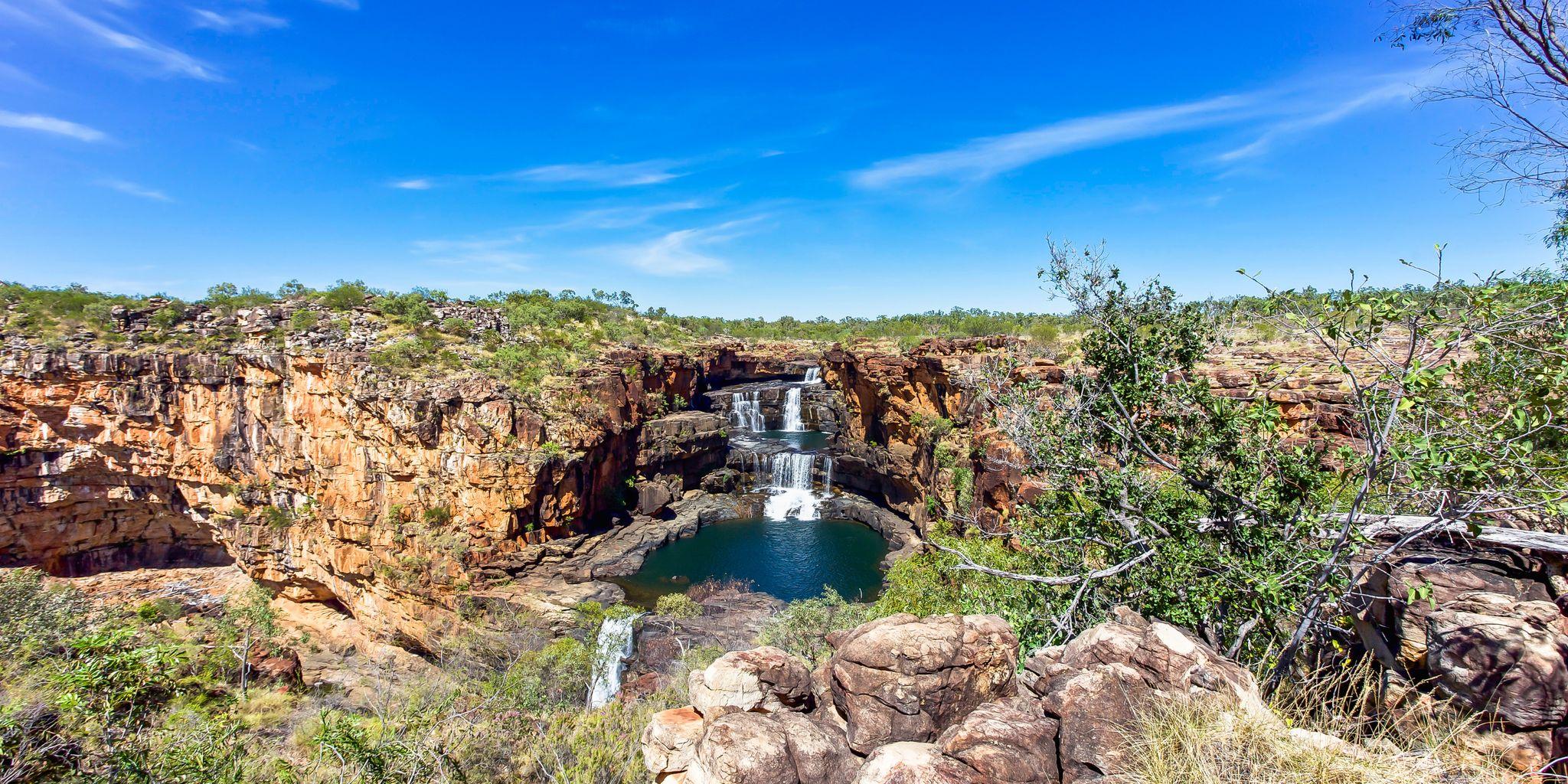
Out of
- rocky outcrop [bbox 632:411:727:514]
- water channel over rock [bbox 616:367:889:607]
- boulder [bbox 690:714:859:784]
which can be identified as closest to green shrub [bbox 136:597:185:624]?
water channel over rock [bbox 616:367:889:607]

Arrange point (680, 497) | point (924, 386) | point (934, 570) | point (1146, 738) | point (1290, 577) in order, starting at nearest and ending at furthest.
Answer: point (1146, 738) → point (1290, 577) → point (934, 570) → point (924, 386) → point (680, 497)

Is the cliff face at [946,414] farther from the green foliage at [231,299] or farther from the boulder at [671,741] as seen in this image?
the green foliage at [231,299]

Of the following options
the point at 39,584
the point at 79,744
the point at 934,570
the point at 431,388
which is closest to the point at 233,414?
the point at 39,584

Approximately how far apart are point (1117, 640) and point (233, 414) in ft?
121

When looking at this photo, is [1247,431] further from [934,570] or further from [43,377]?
[43,377]

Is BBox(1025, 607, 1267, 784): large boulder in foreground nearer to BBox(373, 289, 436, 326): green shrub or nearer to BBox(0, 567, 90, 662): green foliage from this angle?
BBox(0, 567, 90, 662): green foliage

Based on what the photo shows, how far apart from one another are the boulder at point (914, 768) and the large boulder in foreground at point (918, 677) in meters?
0.58

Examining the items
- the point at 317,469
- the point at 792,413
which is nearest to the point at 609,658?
the point at 317,469

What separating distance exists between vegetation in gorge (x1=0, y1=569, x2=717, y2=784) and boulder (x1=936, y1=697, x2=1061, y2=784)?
4.99 metres

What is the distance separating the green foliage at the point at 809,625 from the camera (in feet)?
52.2

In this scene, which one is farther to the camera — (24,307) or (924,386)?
Result: (924,386)

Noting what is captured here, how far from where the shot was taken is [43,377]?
2534 cm

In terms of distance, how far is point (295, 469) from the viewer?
27250 mm

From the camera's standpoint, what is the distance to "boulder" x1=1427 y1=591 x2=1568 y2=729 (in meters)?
4.15
